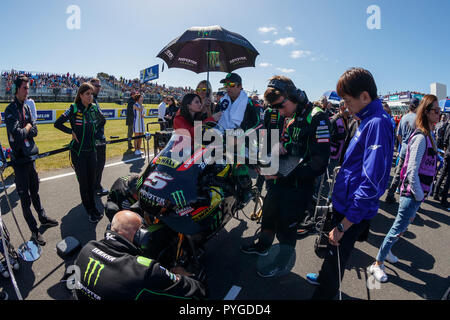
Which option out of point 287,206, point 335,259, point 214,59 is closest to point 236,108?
point 214,59

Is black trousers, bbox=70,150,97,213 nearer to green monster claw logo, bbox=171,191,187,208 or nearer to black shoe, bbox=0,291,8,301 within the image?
black shoe, bbox=0,291,8,301

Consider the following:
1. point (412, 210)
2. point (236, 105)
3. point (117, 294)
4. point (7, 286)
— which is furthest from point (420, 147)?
point (7, 286)

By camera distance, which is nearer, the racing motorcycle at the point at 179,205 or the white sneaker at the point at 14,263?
the racing motorcycle at the point at 179,205

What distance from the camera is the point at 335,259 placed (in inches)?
84.7

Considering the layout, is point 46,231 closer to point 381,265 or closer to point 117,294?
point 117,294

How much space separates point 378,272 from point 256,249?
151 centimetres

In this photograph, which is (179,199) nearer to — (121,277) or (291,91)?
(121,277)

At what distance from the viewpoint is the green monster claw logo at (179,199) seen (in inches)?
87.0

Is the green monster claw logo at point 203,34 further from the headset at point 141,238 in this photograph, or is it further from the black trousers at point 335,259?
the black trousers at point 335,259

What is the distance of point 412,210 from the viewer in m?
2.93

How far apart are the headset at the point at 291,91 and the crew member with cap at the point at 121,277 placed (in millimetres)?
2035

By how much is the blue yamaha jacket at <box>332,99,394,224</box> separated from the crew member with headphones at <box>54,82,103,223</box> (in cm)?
384

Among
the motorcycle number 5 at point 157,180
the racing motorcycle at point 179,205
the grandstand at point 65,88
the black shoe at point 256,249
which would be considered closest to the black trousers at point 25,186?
the racing motorcycle at point 179,205

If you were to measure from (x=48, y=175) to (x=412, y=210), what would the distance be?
23.9ft
